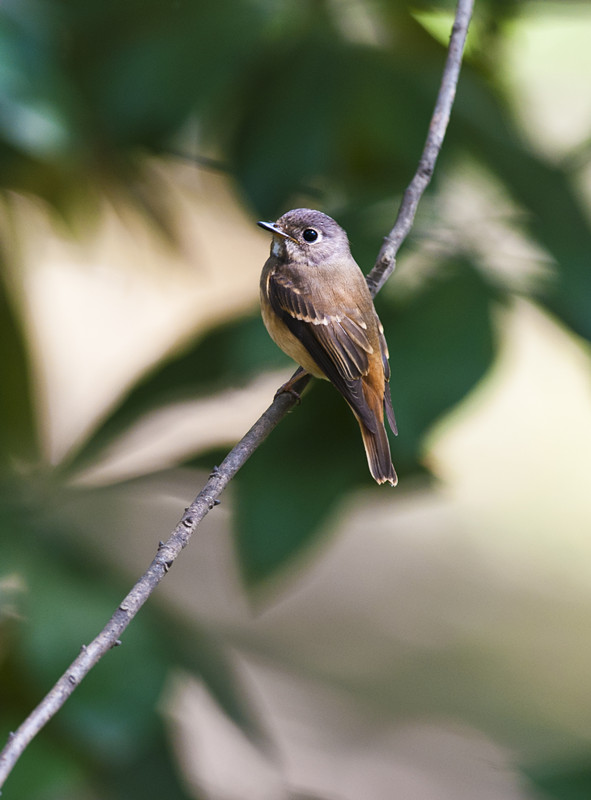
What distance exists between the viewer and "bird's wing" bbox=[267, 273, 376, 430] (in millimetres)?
1965

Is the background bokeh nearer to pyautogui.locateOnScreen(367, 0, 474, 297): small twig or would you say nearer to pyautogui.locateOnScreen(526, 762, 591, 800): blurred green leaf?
pyautogui.locateOnScreen(526, 762, 591, 800): blurred green leaf

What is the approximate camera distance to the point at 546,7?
235cm

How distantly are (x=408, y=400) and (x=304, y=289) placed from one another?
38 cm

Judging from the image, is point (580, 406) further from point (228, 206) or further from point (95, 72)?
point (95, 72)

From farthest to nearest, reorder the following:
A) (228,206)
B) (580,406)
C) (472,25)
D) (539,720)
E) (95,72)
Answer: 1. (580,406)
2. (539,720)
3. (228,206)
4. (472,25)
5. (95,72)

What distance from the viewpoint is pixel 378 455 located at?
1894 millimetres

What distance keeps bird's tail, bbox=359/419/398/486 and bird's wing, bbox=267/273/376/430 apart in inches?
0.9

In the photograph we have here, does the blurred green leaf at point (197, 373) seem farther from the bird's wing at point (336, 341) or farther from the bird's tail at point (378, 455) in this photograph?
the bird's tail at point (378, 455)

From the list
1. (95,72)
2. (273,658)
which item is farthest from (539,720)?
(95,72)

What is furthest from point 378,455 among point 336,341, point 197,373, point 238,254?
point 238,254

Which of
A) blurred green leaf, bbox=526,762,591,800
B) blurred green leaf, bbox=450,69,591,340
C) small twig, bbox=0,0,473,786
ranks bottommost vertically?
blurred green leaf, bbox=526,762,591,800

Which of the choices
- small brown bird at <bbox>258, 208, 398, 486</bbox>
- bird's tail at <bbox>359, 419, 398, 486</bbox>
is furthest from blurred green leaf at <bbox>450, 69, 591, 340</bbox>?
bird's tail at <bbox>359, 419, 398, 486</bbox>

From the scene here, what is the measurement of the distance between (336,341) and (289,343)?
0.34 feet

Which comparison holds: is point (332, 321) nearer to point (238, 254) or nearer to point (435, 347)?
point (435, 347)
